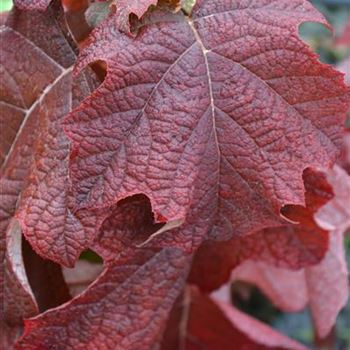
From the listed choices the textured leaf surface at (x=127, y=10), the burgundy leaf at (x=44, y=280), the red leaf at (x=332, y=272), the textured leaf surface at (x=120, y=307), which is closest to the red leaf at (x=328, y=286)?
the red leaf at (x=332, y=272)

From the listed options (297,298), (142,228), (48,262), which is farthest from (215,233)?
(297,298)

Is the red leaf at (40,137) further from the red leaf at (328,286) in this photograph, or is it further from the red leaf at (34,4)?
the red leaf at (328,286)

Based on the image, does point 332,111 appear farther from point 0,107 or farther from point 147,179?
point 0,107

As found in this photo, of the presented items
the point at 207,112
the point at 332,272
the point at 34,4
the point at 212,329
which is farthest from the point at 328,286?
the point at 34,4

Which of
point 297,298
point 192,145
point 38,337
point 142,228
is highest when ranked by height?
point 192,145

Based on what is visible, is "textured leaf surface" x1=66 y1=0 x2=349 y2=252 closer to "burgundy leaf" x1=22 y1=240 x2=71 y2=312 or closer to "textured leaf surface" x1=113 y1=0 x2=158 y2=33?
"textured leaf surface" x1=113 y1=0 x2=158 y2=33

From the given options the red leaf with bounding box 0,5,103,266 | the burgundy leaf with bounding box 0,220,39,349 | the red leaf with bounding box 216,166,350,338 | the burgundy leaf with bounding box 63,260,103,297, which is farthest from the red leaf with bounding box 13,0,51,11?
the red leaf with bounding box 216,166,350,338
